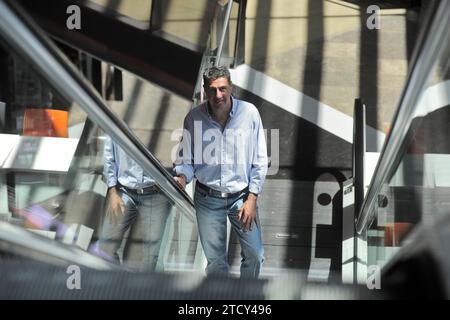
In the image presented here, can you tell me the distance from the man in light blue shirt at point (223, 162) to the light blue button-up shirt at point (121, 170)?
0.75ft

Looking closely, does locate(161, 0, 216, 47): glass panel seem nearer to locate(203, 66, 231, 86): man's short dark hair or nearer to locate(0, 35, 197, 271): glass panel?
locate(0, 35, 197, 271): glass panel

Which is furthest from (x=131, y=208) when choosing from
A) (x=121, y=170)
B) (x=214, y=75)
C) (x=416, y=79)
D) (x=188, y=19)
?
(x=188, y=19)

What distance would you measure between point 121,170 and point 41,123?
119 cm

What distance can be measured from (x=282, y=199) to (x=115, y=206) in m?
2.59

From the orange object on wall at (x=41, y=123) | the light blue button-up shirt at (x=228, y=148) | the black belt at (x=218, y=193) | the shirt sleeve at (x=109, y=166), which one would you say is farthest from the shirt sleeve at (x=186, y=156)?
the orange object on wall at (x=41, y=123)

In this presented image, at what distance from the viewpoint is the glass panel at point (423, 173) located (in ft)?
8.09

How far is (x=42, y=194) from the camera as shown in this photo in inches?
110

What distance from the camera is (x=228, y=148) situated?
315 centimetres

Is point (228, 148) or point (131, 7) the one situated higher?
point (131, 7)

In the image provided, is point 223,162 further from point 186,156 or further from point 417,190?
point 417,190

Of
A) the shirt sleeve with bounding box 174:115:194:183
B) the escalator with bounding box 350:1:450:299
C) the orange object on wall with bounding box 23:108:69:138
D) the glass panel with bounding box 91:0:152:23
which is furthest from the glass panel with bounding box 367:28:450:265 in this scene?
the glass panel with bounding box 91:0:152:23

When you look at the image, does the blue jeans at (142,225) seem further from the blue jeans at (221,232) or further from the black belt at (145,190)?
the blue jeans at (221,232)

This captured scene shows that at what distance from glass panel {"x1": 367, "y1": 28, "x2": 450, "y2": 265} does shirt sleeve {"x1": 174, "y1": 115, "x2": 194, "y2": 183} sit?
93cm

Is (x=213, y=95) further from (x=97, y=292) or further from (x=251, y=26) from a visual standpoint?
(x=251, y=26)
